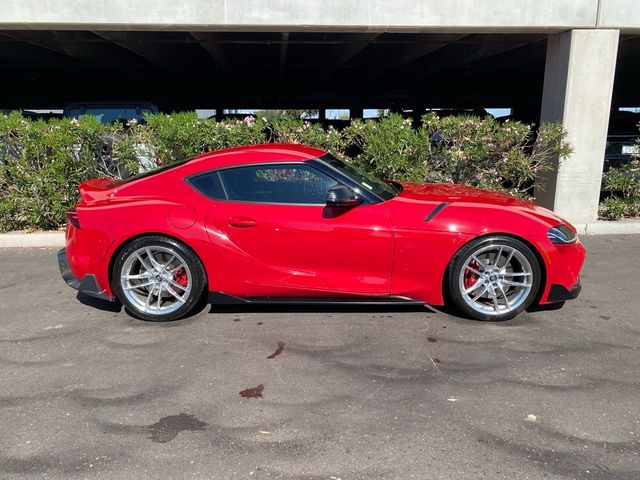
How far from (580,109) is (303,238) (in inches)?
231

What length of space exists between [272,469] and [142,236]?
7.74 ft

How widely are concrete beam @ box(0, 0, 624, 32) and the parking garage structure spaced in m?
0.01

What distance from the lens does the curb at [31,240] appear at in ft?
22.3

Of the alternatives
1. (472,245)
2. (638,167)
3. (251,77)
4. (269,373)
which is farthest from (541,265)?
(251,77)

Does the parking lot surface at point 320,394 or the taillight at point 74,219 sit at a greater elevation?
the taillight at point 74,219

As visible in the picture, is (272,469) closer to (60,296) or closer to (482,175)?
(60,296)

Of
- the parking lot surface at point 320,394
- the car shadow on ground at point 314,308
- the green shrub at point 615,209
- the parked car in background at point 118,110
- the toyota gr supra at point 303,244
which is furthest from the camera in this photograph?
the parked car in background at point 118,110

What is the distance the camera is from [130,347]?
12.4 ft

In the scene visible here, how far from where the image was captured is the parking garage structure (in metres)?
7.26

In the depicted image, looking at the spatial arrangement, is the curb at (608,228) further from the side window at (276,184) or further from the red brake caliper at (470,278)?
the side window at (276,184)

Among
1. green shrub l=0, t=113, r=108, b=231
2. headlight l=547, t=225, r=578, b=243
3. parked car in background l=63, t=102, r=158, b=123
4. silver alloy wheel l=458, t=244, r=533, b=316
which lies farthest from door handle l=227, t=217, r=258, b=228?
parked car in background l=63, t=102, r=158, b=123

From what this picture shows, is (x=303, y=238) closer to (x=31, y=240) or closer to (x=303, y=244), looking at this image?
(x=303, y=244)

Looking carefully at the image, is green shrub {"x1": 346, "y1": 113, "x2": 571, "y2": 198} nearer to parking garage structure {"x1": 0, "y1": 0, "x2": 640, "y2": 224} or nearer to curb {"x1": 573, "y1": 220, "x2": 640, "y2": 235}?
parking garage structure {"x1": 0, "y1": 0, "x2": 640, "y2": 224}

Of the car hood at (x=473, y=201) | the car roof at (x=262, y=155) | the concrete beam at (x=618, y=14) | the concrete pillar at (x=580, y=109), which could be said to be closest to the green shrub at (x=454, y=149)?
the concrete pillar at (x=580, y=109)
